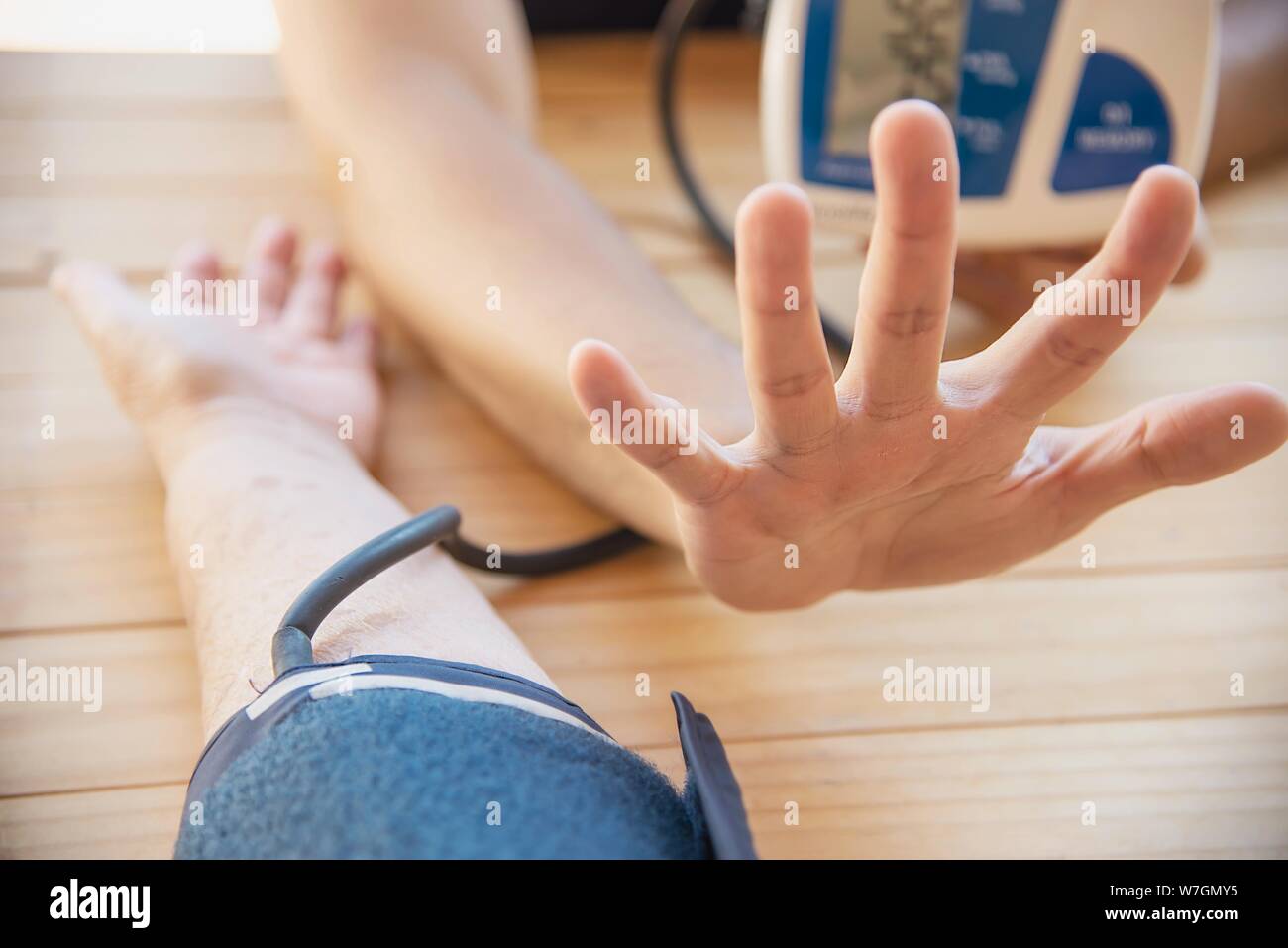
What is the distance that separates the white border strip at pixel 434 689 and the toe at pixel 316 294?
388mm

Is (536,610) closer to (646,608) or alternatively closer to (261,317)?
(646,608)

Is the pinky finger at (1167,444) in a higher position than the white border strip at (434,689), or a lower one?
higher

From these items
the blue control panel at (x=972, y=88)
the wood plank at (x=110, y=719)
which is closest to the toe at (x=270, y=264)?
the wood plank at (x=110, y=719)

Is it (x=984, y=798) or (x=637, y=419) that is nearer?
(x=637, y=419)

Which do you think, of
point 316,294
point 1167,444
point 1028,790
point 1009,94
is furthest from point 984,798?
point 316,294

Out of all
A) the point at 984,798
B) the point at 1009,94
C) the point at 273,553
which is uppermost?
the point at 1009,94

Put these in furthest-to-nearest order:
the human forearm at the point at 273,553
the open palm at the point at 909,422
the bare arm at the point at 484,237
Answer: the bare arm at the point at 484,237 < the human forearm at the point at 273,553 < the open palm at the point at 909,422

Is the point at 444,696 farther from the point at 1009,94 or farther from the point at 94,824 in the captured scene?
the point at 1009,94

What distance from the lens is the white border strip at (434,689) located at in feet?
1.24

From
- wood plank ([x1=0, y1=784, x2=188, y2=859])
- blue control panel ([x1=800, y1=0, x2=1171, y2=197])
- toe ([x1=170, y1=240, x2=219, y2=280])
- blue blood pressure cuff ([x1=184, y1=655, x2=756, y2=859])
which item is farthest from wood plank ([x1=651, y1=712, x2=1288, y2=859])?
toe ([x1=170, y1=240, x2=219, y2=280])

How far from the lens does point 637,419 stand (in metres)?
0.37

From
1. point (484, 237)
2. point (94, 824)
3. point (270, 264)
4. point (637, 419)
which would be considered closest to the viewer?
point (637, 419)

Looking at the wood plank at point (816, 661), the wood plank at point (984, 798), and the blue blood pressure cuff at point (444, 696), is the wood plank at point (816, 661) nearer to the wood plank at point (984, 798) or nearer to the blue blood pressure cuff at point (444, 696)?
the wood plank at point (984, 798)
